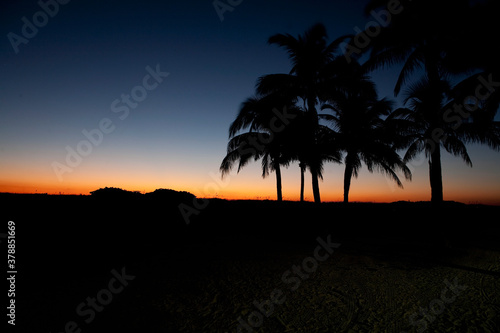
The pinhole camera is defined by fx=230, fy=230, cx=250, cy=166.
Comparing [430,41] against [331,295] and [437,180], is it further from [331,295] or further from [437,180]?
[331,295]

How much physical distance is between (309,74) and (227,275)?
10341mm

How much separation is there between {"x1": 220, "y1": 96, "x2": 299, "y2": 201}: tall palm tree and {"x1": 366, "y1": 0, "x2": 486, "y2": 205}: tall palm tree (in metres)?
6.69

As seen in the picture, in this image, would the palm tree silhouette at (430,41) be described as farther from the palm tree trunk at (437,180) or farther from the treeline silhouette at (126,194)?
the treeline silhouette at (126,194)

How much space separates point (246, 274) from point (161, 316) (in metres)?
1.89

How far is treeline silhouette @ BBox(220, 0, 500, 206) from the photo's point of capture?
7.07 m

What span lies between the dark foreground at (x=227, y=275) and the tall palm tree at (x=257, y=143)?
738cm

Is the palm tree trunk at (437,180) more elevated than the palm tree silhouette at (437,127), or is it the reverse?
the palm tree silhouette at (437,127)

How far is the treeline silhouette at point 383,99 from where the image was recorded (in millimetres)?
7066

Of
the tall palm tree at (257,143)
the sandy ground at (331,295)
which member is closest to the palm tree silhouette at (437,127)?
the sandy ground at (331,295)

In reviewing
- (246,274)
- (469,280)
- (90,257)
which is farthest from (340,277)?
(90,257)

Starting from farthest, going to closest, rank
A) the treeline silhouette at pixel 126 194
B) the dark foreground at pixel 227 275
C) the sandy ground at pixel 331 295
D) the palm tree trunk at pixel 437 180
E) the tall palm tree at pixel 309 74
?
the tall palm tree at pixel 309 74 < the treeline silhouette at pixel 126 194 < the palm tree trunk at pixel 437 180 < the dark foreground at pixel 227 275 < the sandy ground at pixel 331 295

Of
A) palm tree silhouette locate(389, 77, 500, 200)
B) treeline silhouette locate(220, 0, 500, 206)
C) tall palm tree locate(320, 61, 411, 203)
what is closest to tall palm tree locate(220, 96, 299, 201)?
treeline silhouette locate(220, 0, 500, 206)

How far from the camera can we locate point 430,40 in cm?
726

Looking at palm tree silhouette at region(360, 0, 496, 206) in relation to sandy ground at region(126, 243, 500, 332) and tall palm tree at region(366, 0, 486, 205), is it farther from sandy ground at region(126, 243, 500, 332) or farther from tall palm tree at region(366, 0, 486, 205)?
sandy ground at region(126, 243, 500, 332)
